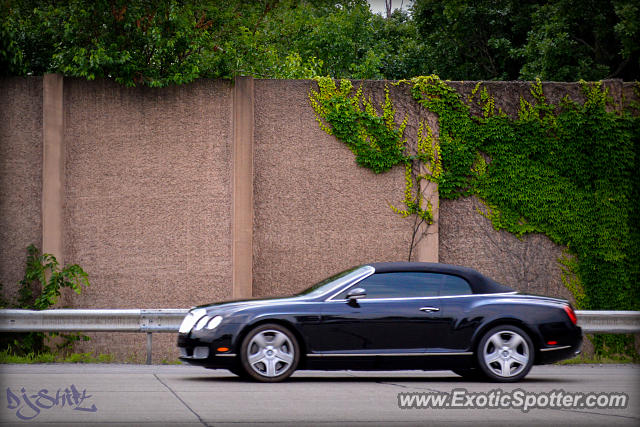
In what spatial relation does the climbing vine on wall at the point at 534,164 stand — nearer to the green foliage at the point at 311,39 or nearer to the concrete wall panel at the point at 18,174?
the green foliage at the point at 311,39

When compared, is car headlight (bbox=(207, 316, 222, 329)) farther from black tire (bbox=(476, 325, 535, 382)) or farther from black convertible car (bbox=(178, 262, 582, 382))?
black tire (bbox=(476, 325, 535, 382))

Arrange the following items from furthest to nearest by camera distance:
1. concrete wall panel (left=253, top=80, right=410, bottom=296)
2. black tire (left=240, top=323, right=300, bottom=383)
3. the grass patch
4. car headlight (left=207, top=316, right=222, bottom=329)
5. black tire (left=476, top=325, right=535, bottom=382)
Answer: concrete wall panel (left=253, top=80, right=410, bottom=296) < the grass patch < black tire (left=476, top=325, right=535, bottom=382) < car headlight (left=207, top=316, right=222, bottom=329) < black tire (left=240, top=323, right=300, bottom=383)

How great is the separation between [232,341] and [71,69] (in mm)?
7355

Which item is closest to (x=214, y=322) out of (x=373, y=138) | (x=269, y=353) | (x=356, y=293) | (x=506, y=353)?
(x=269, y=353)

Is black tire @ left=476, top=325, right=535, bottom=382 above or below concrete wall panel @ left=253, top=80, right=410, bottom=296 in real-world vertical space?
below

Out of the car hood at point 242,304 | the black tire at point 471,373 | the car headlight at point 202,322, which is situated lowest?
the black tire at point 471,373

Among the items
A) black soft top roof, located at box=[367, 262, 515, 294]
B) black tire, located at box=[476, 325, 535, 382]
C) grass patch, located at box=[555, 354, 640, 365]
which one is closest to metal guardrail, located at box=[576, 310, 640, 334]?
grass patch, located at box=[555, 354, 640, 365]

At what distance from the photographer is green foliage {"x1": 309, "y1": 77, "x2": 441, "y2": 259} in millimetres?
15500

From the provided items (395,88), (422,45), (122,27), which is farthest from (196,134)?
(422,45)

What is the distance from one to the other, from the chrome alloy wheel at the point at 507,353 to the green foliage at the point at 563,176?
5683 millimetres

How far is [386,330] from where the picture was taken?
9914 mm

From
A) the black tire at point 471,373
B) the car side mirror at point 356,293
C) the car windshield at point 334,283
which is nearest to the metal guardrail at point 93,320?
the car windshield at point 334,283

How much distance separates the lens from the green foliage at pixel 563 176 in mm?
15422

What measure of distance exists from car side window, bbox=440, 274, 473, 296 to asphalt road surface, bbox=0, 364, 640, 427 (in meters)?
1.06
